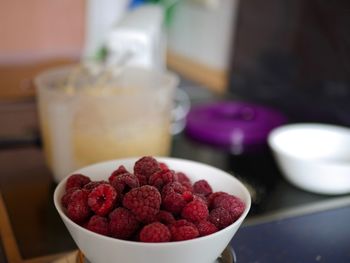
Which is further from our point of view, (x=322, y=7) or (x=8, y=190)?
(x=322, y=7)

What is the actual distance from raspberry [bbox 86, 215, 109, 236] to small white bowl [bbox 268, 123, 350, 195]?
1.29 feet

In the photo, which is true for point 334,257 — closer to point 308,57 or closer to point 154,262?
point 154,262

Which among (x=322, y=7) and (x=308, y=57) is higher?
(x=322, y=7)

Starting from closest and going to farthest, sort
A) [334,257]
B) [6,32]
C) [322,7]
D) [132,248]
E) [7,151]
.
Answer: [132,248] → [334,257] → [7,151] → [322,7] → [6,32]

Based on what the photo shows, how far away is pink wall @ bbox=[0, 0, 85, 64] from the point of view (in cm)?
150

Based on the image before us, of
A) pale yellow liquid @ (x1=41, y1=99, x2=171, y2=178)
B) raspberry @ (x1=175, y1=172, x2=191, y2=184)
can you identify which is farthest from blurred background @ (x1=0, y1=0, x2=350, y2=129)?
raspberry @ (x1=175, y1=172, x2=191, y2=184)

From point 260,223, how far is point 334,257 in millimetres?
108

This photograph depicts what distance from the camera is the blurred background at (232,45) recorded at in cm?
105

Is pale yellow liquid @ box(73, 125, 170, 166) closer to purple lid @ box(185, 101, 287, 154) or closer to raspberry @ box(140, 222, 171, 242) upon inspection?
purple lid @ box(185, 101, 287, 154)

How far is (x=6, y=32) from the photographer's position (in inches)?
59.7

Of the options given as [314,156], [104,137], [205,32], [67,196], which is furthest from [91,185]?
[205,32]

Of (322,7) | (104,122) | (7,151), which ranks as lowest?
(7,151)

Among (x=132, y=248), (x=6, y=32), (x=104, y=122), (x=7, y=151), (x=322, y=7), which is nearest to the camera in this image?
(x=132, y=248)

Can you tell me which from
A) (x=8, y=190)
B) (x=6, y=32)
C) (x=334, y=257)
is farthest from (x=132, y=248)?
(x=6, y=32)
